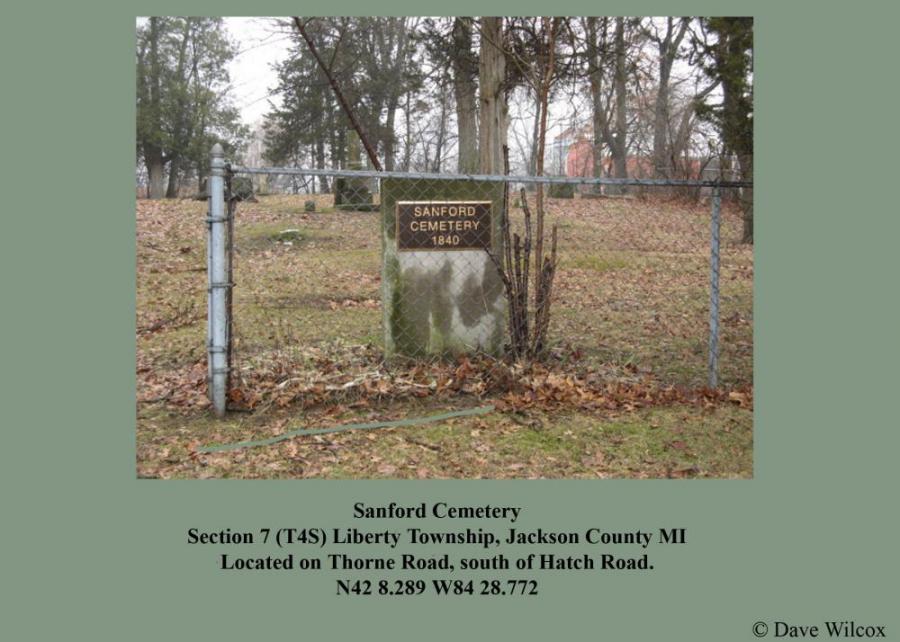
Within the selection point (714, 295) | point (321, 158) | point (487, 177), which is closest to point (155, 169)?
point (321, 158)

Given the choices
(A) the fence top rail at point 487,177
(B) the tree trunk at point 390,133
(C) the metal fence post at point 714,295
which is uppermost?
(B) the tree trunk at point 390,133

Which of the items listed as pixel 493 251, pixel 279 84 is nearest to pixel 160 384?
pixel 493 251

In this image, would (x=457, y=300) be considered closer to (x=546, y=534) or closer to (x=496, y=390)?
(x=496, y=390)

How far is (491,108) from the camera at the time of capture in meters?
9.95

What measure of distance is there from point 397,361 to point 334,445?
1431mm

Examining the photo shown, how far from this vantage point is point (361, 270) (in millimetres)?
11445

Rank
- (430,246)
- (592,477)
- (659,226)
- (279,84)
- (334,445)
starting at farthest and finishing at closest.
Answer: (279,84)
(659,226)
(430,246)
(334,445)
(592,477)

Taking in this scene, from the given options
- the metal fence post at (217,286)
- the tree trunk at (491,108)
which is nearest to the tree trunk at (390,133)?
the tree trunk at (491,108)

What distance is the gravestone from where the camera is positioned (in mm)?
6039

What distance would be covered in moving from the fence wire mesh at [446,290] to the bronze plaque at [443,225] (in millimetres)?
12

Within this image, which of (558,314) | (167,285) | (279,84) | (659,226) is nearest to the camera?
(558,314)

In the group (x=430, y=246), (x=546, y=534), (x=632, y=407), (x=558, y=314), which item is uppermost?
(x=430, y=246)

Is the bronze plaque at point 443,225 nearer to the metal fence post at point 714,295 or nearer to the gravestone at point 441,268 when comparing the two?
the gravestone at point 441,268

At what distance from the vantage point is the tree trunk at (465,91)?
37.1ft
